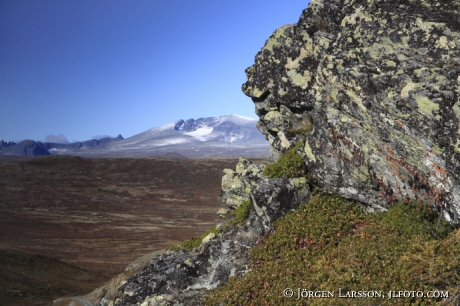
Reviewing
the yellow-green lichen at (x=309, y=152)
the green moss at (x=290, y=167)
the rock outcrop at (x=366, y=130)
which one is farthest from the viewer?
the green moss at (x=290, y=167)

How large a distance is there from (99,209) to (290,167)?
9265 centimetres

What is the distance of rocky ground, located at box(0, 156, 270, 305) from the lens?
60906 mm

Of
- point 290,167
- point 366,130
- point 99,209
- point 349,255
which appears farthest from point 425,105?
point 99,209

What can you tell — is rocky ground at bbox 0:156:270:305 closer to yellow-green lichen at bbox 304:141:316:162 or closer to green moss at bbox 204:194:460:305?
green moss at bbox 204:194:460:305

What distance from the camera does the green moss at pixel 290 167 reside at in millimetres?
17828

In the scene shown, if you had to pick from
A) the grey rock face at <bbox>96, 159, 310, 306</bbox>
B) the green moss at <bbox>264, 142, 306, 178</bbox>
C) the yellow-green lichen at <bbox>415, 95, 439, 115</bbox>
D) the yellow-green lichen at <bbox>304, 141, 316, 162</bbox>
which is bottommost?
the grey rock face at <bbox>96, 159, 310, 306</bbox>

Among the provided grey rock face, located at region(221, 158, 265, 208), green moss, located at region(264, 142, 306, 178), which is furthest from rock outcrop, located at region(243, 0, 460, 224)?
grey rock face, located at region(221, 158, 265, 208)

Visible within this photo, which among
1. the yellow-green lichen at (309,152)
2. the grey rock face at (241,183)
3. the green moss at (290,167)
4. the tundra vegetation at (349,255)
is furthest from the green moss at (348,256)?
the grey rock face at (241,183)

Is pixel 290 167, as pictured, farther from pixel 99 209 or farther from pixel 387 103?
pixel 99 209

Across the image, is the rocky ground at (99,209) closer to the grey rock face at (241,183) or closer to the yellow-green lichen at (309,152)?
the grey rock face at (241,183)

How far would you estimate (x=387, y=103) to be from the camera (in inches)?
546

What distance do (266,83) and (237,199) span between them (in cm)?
774

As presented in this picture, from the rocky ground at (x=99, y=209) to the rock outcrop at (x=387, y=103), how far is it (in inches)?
1470

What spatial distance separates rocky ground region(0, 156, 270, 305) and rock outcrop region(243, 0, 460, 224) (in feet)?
122
